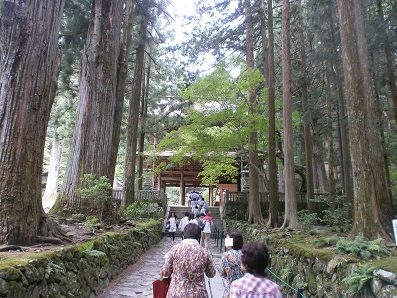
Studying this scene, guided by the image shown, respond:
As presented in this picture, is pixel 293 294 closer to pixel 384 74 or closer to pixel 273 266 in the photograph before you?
pixel 273 266

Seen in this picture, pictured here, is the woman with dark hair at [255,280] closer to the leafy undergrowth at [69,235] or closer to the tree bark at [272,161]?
the leafy undergrowth at [69,235]

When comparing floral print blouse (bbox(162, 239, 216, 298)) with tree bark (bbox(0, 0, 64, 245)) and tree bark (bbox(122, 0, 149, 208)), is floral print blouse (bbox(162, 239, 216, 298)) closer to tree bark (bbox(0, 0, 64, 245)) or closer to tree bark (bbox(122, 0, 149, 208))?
tree bark (bbox(0, 0, 64, 245))

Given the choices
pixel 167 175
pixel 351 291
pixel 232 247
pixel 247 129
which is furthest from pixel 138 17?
pixel 167 175

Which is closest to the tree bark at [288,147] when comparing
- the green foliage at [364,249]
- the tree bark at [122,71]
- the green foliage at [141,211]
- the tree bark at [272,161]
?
the tree bark at [272,161]

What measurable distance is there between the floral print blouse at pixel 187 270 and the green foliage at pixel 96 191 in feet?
15.4

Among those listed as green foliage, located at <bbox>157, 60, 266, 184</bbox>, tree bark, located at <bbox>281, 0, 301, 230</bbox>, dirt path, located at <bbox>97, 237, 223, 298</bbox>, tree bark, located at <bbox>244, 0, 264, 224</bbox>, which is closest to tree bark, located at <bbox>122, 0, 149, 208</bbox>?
green foliage, located at <bbox>157, 60, 266, 184</bbox>

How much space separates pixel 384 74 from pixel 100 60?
28.9ft

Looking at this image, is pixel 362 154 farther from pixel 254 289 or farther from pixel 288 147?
pixel 254 289

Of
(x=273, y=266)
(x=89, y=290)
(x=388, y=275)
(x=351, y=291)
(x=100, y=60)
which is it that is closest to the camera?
(x=388, y=275)

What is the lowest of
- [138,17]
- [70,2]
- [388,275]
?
[388,275]

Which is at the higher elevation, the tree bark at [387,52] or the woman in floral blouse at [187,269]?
the tree bark at [387,52]

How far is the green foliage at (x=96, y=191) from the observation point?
7191 millimetres

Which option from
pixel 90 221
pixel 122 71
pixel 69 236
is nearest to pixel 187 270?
pixel 69 236

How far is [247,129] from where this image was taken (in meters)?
10.7
